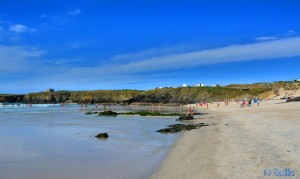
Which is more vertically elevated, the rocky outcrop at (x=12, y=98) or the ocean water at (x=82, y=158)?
the rocky outcrop at (x=12, y=98)

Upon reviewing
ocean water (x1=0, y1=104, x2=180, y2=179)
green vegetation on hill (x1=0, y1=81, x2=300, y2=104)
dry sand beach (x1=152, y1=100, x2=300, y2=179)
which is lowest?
ocean water (x1=0, y1=104, x2=180, y2=179)

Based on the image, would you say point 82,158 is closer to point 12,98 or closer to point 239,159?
point 239,159

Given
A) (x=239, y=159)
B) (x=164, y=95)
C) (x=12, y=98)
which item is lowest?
(x=239, y=159)

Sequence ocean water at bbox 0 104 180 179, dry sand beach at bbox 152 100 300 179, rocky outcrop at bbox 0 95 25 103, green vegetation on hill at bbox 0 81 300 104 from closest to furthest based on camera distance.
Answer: dry sand beach at bbox 152 100 300 179 → ocean water at bbox 0 104 180 179 → green vegetation on hill at bbox 0 81 300 104 → rocky outcrop at bbox 0 95 25 103

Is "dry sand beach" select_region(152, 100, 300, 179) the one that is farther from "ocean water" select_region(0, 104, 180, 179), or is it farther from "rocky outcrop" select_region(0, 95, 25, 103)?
"rocky outcrop" select_region(0, 95, 25, 103)

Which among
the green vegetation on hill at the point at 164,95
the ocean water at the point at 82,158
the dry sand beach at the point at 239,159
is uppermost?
the green vegetation on hill at the point at 164,95

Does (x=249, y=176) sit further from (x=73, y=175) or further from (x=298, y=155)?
(x=73, y=175)

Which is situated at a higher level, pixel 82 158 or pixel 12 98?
pixel 12 98

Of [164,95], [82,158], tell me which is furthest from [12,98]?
[82,158]

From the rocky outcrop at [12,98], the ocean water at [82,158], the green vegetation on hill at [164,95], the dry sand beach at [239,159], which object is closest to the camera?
the dry sand beach at [239,159]

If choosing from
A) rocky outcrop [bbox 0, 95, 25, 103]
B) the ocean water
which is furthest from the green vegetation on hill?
the ocean water

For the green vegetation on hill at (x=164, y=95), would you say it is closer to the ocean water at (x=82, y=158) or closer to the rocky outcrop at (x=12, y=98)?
the rocky outcrop at (x=12, y=98)

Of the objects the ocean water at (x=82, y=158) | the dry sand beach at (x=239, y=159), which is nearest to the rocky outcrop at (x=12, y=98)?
the ocean water at (x=82, y=158)

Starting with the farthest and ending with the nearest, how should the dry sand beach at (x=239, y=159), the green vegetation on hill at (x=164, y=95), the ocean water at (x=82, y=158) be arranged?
the green vegetation on hill at (x=164, y=95) → the ocean water at (x=82, y=158) → the dry sand beach at (x=239, y=159)
